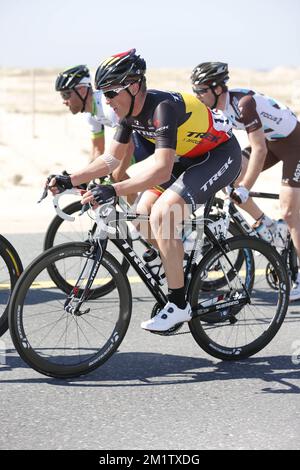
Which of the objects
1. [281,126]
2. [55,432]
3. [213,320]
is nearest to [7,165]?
[281,126]

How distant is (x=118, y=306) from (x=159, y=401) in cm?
73

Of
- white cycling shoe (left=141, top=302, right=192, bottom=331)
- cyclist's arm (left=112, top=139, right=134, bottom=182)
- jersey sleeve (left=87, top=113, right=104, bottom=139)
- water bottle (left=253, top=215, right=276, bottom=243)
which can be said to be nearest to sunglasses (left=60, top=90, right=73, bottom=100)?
jersey sleeve (left=87, top=113, right=104, bottom=139)

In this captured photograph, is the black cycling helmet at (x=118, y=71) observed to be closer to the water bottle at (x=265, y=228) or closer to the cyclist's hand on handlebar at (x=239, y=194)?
the cyclist's hand on handlebar at (x=239, y=194)

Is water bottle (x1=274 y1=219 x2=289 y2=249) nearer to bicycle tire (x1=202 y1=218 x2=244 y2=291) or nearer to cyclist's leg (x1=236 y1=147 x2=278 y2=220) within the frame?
cyclist's leg (x1=236 y1=147 x2=278 y2=220)

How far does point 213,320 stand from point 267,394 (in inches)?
32.4

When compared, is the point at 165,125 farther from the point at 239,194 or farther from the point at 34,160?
the point at 34,160

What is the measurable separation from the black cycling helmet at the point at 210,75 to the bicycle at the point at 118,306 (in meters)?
1.56

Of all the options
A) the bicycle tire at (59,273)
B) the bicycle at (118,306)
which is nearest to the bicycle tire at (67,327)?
the bicycle at (118,306)

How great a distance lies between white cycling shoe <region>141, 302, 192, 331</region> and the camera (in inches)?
216

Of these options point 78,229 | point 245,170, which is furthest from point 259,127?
point 78,229

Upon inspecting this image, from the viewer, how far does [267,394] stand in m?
5.22

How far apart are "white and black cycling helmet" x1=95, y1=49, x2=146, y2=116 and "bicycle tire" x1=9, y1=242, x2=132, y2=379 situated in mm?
999
